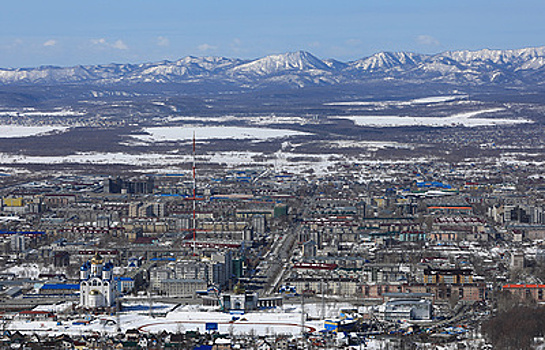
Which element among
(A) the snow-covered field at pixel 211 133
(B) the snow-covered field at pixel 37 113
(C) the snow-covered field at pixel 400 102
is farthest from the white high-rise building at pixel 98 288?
(C) the snow-covered field at pixel 400 102

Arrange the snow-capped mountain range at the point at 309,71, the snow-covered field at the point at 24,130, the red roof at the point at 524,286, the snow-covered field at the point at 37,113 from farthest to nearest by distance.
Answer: the snow-capped mountain range at the point at 309,71 → the snow-covered field at the point at 37,113 → the snow-covered field at the point at 24,130 → the red roof at the point at 524,286

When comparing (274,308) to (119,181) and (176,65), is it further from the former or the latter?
(176,65)

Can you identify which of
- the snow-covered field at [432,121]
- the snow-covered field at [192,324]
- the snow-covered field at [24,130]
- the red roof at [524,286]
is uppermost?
the snow-covered field at [432,121]

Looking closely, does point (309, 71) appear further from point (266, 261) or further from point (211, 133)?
point (266, 261)

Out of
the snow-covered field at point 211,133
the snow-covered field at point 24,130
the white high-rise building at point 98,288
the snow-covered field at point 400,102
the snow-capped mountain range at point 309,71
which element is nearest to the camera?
the white high-rise building at point 98,288

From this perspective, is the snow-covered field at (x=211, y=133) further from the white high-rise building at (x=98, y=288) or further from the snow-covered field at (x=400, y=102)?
the white high-rise building at (x=98, y=288)

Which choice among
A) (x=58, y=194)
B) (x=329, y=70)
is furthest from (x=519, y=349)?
(x=329, y=70)
